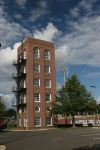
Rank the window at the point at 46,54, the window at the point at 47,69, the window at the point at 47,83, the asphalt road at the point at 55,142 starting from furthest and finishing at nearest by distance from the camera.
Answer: the window at the point at 46,54, the window at the point at 47,69, the window at the point at 47,83, the asphalt road at the point at 55,142

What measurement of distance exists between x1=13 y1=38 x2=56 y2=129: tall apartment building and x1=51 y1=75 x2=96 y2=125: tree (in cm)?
522

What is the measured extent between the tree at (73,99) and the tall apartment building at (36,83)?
522cm

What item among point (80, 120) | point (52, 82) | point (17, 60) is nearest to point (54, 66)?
point (52, 82)

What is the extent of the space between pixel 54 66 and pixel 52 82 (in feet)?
12.4

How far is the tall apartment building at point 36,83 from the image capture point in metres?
76.0

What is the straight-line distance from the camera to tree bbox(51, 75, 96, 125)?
6931 centimetres

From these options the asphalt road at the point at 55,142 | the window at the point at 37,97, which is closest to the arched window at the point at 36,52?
the window at the point at 37,97

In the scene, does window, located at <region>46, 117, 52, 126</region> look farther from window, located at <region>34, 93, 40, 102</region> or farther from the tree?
the tree

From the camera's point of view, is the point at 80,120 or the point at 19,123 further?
the point at 80,120

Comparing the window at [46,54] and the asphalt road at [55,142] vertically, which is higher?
the window at [46,54]

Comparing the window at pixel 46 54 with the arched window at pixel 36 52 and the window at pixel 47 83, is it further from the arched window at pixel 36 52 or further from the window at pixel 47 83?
the window at pixel 47 83

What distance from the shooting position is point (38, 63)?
256ft

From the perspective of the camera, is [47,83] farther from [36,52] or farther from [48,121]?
[48,121]

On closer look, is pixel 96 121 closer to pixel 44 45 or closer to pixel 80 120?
pixel 80 120
